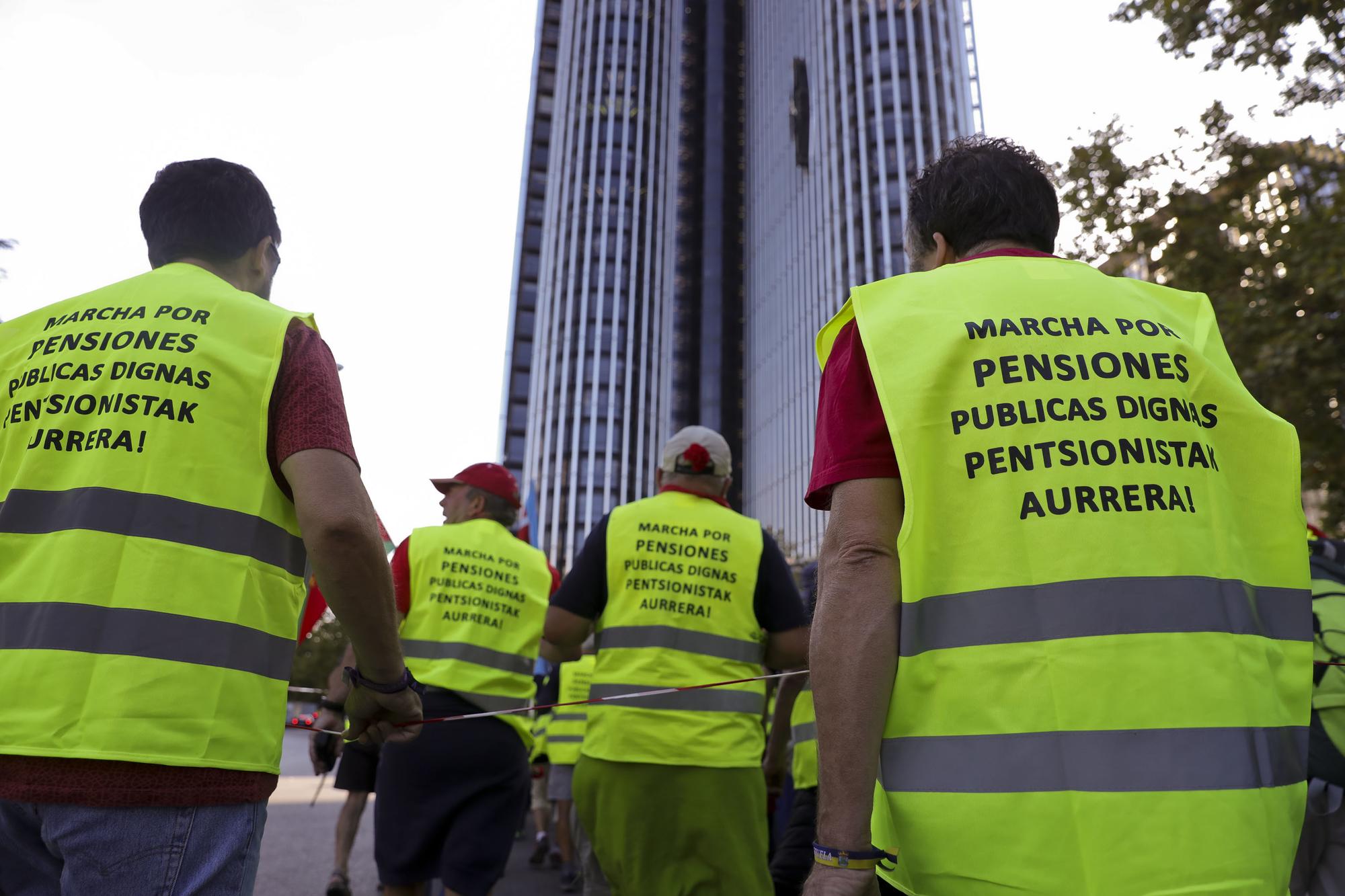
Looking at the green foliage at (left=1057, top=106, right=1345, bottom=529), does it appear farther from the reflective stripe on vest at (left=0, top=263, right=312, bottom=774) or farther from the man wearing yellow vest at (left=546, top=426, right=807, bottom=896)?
the reflective stripe on vest at (left=0, top=263, right=312, bottom=774)

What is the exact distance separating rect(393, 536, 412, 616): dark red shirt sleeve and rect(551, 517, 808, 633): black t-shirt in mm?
748

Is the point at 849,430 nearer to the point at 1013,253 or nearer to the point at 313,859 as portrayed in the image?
the point at 1013,253

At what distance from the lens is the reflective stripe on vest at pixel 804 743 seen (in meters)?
4.62

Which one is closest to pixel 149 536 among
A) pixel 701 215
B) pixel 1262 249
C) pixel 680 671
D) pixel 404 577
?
pixel 680 671

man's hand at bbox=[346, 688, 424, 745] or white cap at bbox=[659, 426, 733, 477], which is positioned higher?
white cap at bbox=[659, 426, 733, 477]

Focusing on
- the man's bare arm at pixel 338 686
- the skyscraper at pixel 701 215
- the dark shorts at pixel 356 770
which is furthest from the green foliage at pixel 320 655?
the man's bare arm at pixel 338 686

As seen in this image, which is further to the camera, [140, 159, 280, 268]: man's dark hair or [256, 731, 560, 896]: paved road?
[256, 731, 560, 896]: paved road

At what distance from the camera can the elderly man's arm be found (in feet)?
4.64

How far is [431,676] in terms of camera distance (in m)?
3.86

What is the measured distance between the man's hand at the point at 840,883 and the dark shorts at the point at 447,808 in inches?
104

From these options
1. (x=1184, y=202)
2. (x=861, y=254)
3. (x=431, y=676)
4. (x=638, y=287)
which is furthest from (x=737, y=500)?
(x=431, y=676)

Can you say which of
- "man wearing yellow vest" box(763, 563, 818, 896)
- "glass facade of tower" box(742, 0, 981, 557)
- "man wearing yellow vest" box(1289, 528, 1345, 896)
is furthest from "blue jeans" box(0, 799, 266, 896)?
"glass facade of tower" box(742, 0, 981, 557)

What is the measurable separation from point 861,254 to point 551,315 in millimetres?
23474

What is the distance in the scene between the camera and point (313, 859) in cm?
744
